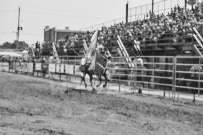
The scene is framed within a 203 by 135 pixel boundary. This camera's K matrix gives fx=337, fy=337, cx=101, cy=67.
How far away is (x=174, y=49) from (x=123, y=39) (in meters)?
6.53

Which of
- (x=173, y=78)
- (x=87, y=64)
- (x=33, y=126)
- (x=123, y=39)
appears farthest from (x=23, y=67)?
(x=33, y=126)

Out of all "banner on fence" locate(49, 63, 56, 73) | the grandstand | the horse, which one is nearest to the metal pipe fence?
the horse

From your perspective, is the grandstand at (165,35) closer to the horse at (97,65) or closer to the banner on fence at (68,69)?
the banner on fence at (68,69)

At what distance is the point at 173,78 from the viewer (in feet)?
51.5

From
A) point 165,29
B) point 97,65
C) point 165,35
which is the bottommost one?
point 97,65

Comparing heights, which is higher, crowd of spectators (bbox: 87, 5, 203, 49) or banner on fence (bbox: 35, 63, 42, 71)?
crowd of spectators (bbox: 87, 5, 203, 49)

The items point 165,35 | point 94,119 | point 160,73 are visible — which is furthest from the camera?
point 165,35

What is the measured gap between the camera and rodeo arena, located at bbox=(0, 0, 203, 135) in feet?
26.6

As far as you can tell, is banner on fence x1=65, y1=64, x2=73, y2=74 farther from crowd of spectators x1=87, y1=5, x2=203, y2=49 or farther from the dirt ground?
the dirt ground

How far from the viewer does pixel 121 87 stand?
2039cm

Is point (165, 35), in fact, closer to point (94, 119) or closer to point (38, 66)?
point (38, 66)

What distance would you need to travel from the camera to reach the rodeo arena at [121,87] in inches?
320

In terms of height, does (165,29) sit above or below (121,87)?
above

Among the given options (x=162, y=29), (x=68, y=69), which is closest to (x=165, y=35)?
(x=162, y=29)
